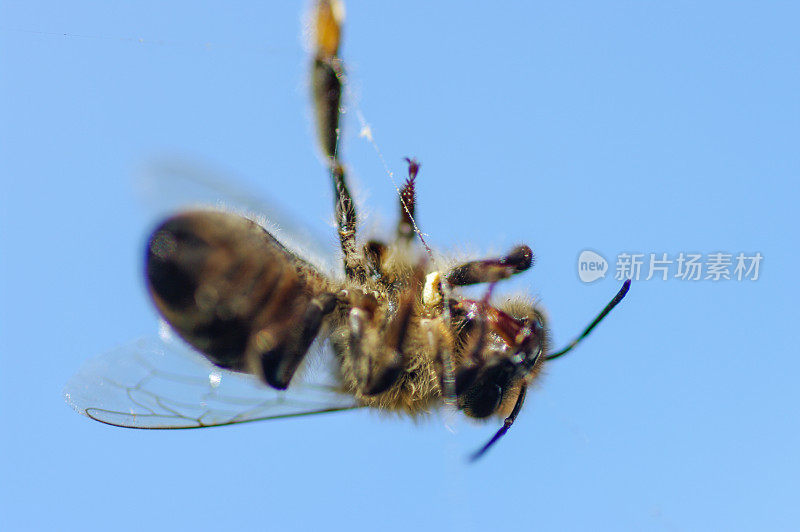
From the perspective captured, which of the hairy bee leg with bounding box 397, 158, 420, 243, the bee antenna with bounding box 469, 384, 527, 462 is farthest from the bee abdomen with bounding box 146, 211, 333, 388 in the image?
the bee antenna with bounding box 469, 384, 527, 462

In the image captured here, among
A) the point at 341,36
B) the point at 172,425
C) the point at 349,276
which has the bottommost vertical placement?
the point at 172,425

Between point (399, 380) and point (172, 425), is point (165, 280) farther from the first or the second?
point (399, 380)

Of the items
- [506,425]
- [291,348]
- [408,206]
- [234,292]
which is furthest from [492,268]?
[234,292]

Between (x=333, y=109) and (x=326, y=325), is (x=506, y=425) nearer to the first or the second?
(x=326, y=325)

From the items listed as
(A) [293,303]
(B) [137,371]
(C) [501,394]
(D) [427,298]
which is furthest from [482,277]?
(B) [137,371]

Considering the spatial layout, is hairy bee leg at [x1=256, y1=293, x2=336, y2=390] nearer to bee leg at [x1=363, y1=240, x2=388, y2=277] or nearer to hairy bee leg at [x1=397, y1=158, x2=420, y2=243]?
bee leg at [x1=363, y1=240, x2=388, y2=277]

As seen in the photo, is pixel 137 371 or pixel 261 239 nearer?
pixel 261 239
